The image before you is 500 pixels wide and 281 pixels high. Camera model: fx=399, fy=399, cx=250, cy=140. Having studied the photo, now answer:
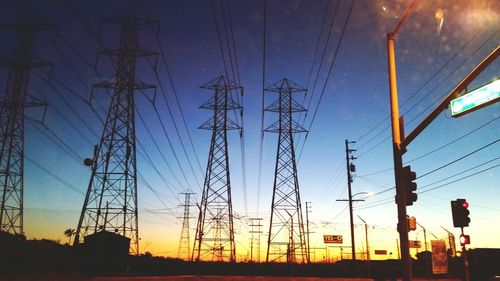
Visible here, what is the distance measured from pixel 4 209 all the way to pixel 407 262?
3191 centimetres

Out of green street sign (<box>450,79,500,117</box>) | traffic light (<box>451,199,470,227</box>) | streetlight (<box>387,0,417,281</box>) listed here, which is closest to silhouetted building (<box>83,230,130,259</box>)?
streetlight (<box>387,0,417,281</box>)

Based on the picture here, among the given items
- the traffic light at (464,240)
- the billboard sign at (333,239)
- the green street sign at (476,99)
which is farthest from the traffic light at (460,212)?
the billboard sign at (333,239)

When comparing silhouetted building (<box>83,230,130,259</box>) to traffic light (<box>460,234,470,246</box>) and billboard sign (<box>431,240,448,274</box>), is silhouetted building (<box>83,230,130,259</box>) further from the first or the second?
traffic light (<box>460,234,470,246</box>)

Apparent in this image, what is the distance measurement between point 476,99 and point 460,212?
19.8ft

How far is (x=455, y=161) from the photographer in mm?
19234

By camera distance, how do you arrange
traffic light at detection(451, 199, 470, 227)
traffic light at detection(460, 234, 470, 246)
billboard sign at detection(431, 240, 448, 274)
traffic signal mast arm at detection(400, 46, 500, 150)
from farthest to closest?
billboard sign at detection(431, 240, 448, 274)
traffic light at detection(460, 234, 470, 246)
traffic light at detection(451, 199, 470, 227)
traffic signal mast arm at detection(400, 46, 500, 150)

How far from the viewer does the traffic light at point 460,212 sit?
14.6 metres

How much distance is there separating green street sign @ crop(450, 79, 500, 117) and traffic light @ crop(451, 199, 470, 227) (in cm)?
530

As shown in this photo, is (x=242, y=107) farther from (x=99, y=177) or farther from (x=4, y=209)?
(x=4, y=209)

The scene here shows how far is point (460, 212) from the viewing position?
14.7 m

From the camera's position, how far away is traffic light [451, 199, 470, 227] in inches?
573

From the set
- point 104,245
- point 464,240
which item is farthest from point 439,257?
point 104,245

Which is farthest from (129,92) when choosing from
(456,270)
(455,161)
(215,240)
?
(456,270)

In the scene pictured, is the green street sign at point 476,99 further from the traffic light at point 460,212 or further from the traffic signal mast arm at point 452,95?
the traffic light at point 460,212
